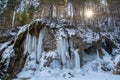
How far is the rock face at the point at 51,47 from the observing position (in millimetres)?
16953

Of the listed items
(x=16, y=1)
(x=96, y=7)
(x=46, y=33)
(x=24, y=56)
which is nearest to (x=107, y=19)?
(x=96, y=7)

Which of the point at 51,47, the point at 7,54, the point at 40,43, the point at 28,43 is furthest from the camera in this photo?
the point at 7,54

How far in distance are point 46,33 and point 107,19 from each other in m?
17.6

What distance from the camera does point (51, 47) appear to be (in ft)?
58.5

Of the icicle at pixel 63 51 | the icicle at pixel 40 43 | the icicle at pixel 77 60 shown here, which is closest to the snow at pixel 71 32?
the icicle at pixel 63 51

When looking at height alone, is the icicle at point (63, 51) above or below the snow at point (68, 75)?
above

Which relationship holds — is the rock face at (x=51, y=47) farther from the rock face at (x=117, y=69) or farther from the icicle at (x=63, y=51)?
the rock face at (x=117, y=69)

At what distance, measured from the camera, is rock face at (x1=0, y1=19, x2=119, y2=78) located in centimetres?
1695

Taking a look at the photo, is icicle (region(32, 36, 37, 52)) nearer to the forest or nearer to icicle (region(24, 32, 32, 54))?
the forest

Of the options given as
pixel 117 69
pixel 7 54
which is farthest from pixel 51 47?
pixel 117 69

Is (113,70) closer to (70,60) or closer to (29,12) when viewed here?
(70,60)

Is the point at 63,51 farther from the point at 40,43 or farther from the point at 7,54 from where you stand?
the point at 7,54

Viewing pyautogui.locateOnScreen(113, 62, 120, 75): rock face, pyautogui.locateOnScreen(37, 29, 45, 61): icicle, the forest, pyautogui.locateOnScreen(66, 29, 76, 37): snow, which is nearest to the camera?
pyautogui.locateOnScreen(113, 62, 120, 75): rock face

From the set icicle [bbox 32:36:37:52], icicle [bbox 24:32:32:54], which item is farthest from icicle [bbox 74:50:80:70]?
icicle [bbox 24:32:32:54]
